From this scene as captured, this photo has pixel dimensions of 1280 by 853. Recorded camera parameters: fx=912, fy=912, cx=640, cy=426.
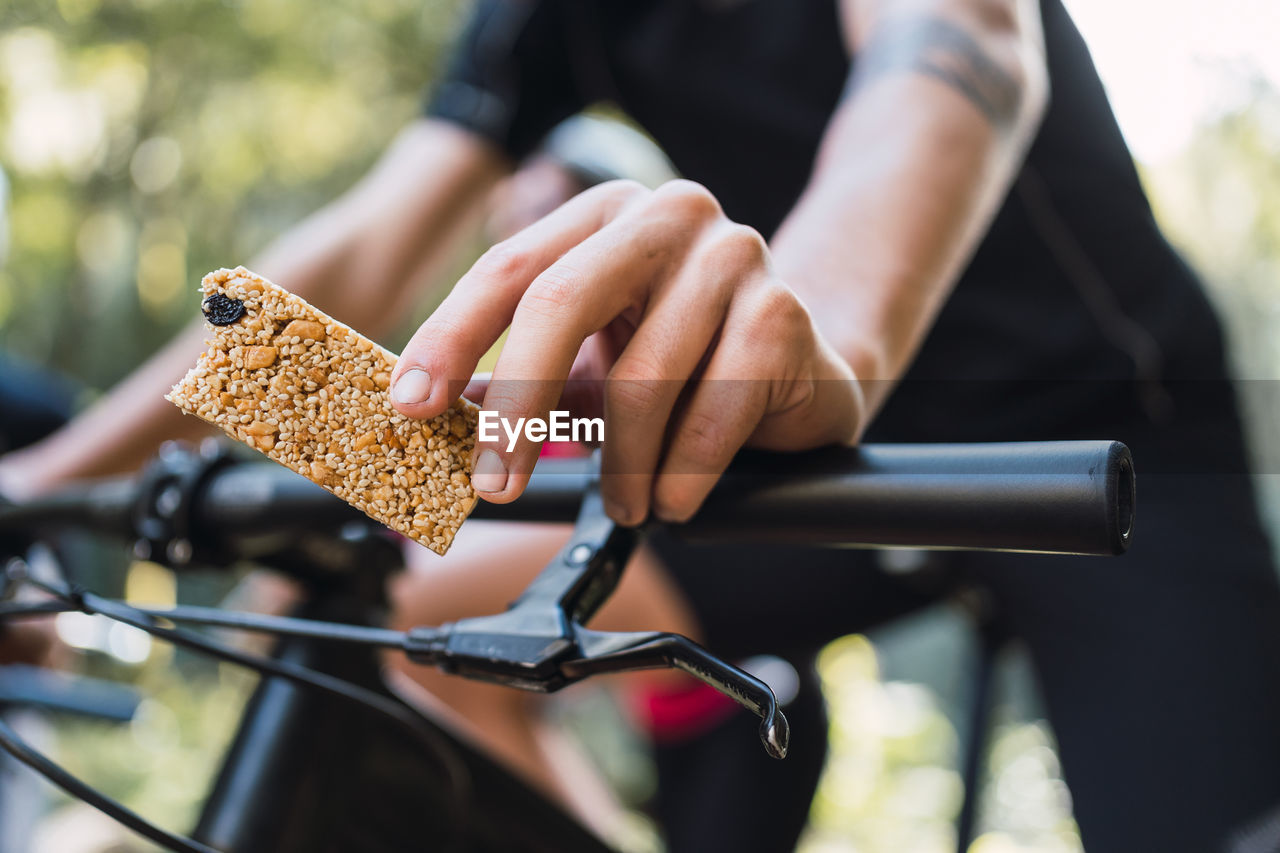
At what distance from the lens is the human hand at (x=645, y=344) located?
1.35 feet

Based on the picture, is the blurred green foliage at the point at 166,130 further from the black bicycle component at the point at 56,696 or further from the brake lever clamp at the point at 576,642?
the brake lever clamp at the point at 576,642

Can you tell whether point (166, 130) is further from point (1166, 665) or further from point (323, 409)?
point (1166, 665)

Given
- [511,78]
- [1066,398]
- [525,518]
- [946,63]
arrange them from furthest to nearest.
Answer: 1. [511,78]
2. [1066,398]
3. [946,63]
4. [525,518]

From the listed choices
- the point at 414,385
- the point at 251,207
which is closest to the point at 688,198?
the point at 414,385

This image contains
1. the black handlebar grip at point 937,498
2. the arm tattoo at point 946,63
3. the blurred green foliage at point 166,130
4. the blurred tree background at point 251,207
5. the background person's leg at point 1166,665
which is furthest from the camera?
the blurred green foliage at point 166,130

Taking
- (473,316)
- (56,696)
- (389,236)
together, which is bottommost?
(56,696)

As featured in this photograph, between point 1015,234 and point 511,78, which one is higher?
point 511,78

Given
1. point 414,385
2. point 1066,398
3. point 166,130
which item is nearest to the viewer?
point 414,385

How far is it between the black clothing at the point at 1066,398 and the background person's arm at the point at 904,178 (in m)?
0.26

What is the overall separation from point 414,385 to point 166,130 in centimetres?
280

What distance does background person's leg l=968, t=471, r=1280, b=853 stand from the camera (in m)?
0.93

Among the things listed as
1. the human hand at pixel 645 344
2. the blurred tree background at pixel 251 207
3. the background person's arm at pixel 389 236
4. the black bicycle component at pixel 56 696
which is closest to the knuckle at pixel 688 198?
the human hand at pixel 645 344

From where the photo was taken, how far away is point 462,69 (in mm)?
1559

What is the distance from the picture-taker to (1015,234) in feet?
3.90
